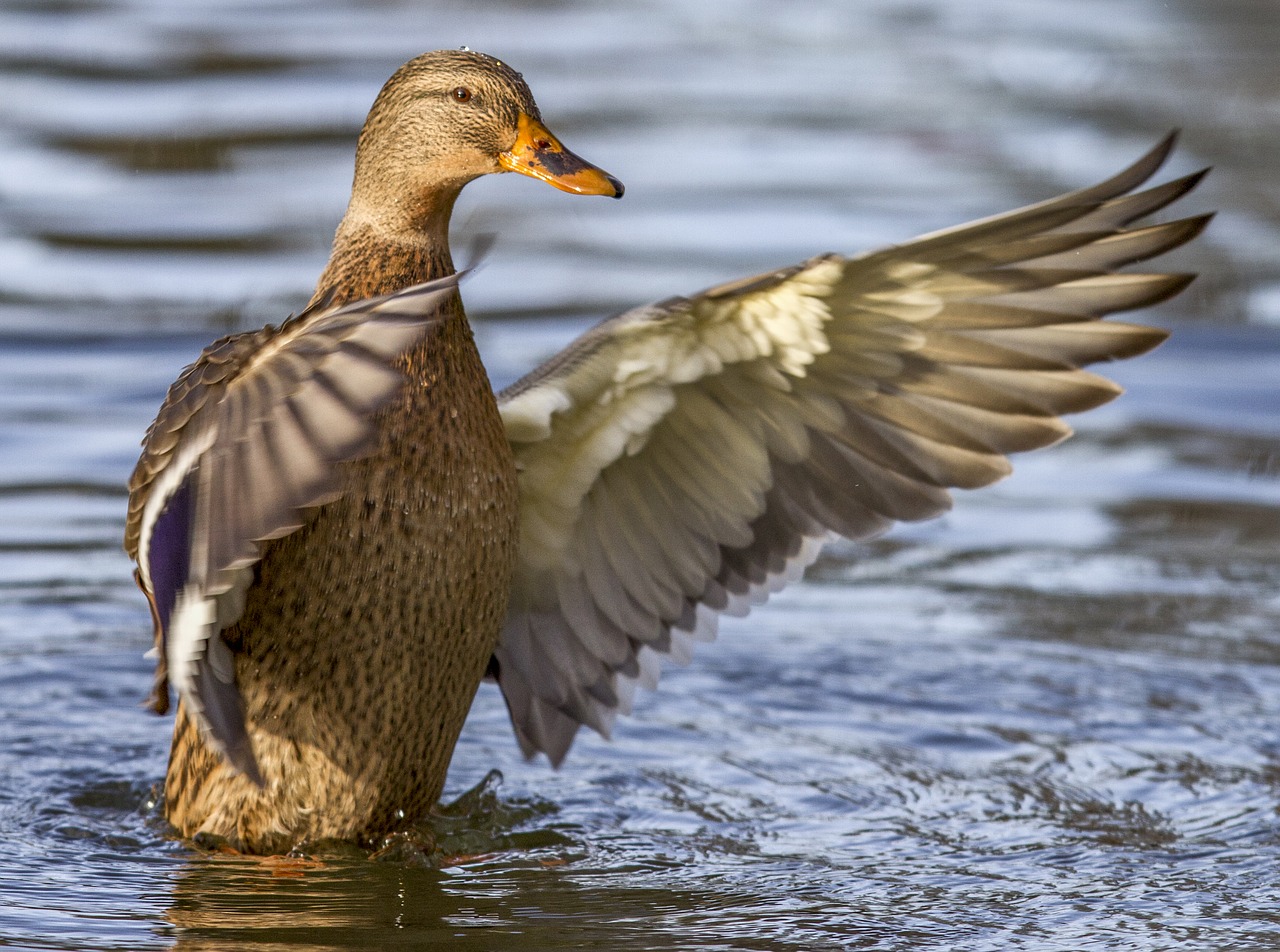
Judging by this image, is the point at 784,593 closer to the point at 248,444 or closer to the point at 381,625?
the point at 381,625

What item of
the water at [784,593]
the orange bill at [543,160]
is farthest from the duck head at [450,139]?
the water at [784,593]

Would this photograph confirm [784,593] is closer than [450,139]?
No

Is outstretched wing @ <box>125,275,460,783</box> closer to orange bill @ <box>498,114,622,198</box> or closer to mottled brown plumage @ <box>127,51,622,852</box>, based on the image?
mottled brown plumage @ <box>127,51,622,852</box>

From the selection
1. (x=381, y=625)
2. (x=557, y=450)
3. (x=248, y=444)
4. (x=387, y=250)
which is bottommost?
(x=381, y=625)

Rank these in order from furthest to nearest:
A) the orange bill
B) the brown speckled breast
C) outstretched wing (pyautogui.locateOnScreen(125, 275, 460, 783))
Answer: the orange bill → the brown speckled breast → outstretched wing (pyautogui.locateOnScreen(125, 275, 460, 783))

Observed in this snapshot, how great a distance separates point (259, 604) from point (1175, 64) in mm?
9997

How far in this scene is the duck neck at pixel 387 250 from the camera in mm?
5285

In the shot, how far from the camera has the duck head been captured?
5262 millimetres

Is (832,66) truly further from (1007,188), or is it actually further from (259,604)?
(259,604)

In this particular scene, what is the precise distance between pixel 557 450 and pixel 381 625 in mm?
683

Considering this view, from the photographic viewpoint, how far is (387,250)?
5.31 m

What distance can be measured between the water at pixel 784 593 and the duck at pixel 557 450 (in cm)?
37

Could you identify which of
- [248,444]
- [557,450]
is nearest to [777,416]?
[557,450]

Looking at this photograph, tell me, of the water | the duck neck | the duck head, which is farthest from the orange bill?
the water
